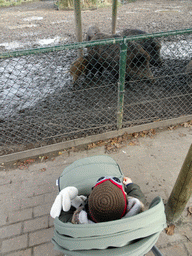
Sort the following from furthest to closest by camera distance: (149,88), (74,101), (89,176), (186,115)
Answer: (149,88)
(74,101)
(186,115)
(89,176)

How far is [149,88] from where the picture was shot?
480cm

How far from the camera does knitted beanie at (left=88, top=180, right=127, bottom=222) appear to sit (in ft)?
3.59

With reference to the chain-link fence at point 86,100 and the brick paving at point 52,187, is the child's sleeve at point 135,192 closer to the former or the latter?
the brick paving at point 52,187

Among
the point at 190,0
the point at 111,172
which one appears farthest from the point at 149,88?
the point at 190,0

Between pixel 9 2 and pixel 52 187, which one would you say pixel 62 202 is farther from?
pixel 9 2

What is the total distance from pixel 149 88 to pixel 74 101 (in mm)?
1907

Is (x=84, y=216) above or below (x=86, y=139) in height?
above

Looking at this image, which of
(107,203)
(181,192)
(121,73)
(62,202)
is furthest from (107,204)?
(121,73)

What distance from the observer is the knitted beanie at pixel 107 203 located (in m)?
1.09

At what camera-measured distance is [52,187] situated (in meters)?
2.62

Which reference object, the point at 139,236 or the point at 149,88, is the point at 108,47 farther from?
the point at 139,236

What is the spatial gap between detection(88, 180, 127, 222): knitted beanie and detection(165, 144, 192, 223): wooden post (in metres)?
0.81

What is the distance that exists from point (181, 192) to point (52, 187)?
1.63 metres

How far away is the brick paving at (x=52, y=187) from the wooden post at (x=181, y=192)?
0.22 meters
